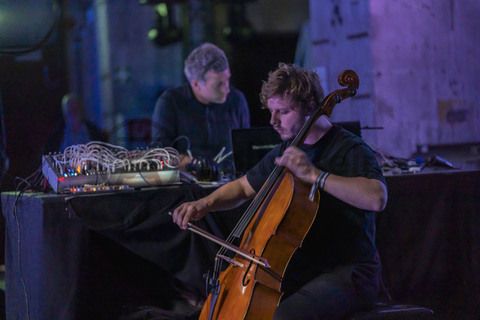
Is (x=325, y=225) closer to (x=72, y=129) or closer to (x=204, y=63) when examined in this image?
(x=204, y=63)

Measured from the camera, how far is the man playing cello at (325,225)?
8.68 ft

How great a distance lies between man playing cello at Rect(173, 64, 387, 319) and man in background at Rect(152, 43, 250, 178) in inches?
60.9

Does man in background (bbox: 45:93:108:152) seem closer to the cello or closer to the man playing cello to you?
the man playing cello

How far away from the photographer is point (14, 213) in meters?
3.23

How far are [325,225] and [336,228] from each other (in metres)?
0.04

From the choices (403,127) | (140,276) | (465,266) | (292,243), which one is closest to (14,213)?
(140,276)

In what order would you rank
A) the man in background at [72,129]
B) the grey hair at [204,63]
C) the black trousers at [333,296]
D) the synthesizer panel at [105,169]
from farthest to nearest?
the man in background at [72,129], the grey hair at [204,63], the synthesizer panel at [105,169], the black trousers at [333,296]

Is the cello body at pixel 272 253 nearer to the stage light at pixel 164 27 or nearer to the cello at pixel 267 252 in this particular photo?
the cello at pixel 267 252

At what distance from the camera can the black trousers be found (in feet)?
8.58

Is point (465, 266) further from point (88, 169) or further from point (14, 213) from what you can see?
point (14, 213)

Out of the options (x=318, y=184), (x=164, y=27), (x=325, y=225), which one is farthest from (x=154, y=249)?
(x=164, y=27)

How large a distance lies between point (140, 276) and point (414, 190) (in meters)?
1.30

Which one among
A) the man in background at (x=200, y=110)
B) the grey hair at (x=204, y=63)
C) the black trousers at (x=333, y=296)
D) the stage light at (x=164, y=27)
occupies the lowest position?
the black trousers at (x=333, y=296)

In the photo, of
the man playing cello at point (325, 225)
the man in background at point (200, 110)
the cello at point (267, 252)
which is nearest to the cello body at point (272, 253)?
the cello at point (267, 252)
